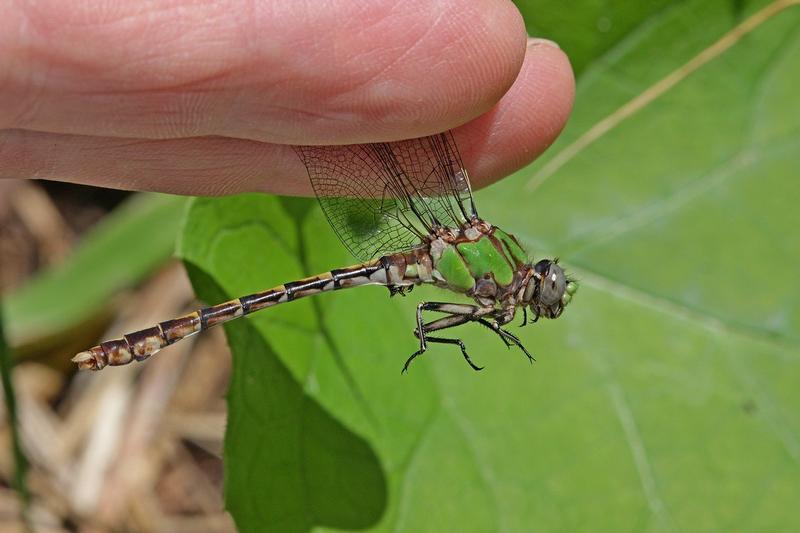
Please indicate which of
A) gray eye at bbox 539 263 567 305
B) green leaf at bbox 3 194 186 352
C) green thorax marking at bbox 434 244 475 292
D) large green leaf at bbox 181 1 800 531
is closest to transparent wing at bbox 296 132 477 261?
green thorax marking at bbox 434 244 475 292

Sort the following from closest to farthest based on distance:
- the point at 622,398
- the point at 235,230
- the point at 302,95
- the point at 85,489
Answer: the point at 302,95
the point at 235,230
the point at 622,398
the point at 85,489

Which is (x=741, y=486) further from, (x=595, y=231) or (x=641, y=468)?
(x=595, y=231)

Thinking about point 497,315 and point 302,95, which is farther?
point 497,315

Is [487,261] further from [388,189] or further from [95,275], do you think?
[95,275]

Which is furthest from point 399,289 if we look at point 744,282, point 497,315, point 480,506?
point 744,282

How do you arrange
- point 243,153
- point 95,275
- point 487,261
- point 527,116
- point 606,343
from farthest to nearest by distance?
point 95,275, point 606,343, point 487,261, point 527,116, point 243,153

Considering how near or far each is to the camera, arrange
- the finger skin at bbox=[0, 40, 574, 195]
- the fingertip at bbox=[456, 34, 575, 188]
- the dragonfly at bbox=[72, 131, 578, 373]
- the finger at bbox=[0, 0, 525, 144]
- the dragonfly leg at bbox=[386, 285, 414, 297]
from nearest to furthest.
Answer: the finger at bbox=[0, 0, 525, 144]
the finger skin at bbox=[0, 40, 574, 195]
the fingertip at bbox=[456, 34, 575, 188]
the dragonfly at bbox=[72, 131, 578, 373]
the dragonfly leg at bbox=[386, 285, 414, 297]

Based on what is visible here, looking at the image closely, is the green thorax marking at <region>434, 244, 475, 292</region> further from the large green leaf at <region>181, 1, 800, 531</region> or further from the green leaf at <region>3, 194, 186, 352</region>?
the green leaf at <region>3, 194, 186, 352</region>

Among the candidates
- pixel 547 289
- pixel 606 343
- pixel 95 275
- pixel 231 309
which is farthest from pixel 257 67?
pixel 95 275
